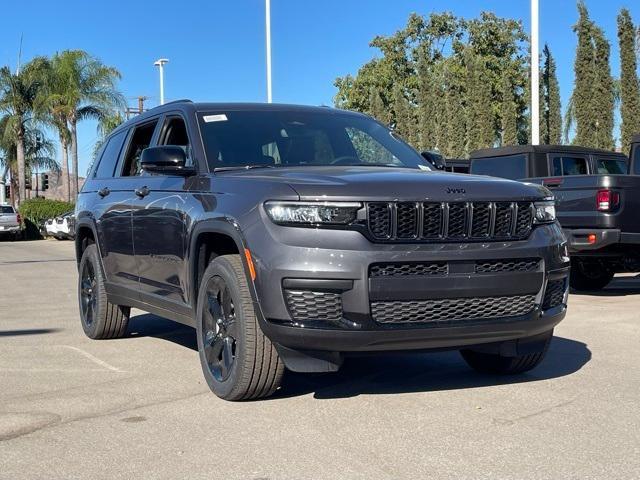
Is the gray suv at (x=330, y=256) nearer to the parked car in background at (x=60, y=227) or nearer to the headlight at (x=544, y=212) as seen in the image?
the headlight at (x=544, y=212)

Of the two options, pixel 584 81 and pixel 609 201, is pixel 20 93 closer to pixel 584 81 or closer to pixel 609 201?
pixel 584 81

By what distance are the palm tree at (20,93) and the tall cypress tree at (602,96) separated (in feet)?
96.3

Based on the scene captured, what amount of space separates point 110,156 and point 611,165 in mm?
8298

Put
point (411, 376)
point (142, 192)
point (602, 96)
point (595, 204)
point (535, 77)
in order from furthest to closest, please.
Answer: point (602, 96) → point (535, 77) → point (595, 204) → point (142, 192) → point (411, 376)

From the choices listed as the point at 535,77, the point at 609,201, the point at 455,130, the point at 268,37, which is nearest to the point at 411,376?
the point at 609,201

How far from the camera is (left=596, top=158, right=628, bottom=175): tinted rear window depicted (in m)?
12.4

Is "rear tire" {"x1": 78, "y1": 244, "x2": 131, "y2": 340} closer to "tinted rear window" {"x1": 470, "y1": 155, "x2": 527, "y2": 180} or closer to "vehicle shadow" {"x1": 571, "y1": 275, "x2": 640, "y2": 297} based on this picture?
"vehicle shadow" {"x1": 571, "y1": 275, "x2": 640, "y2": 297}

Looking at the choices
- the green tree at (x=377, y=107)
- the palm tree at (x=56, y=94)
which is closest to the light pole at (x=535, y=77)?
the green tree at (x=377, y=107)

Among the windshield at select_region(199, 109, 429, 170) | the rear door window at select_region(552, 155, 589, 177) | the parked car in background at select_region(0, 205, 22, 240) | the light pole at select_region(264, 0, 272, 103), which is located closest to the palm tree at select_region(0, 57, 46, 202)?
the parked car in background at select_region(0, 205, 22, 240)

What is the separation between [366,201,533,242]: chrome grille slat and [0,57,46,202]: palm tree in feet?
143

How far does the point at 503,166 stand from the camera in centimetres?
1284

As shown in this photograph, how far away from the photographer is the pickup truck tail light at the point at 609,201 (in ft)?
30.1

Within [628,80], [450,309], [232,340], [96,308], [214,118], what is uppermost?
[628,80]

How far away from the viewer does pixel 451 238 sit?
4.34 meters
